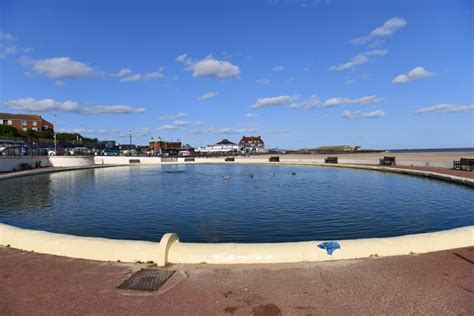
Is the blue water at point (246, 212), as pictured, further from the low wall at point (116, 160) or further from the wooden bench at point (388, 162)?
the low wall at point (116, 160)

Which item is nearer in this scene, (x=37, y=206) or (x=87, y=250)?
(x=87, y=250)

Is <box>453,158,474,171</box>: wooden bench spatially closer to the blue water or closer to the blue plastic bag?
the blue water

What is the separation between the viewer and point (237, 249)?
779cm

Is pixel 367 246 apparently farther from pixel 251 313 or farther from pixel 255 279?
pixel 251 313

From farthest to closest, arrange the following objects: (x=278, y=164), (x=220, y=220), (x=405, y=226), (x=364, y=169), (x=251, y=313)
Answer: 1. (x=278, y=164)
2. (x=364, y=169)
3. (x=220, y=220)
4. (x=405, y=226)
5. (x=251, y=313)

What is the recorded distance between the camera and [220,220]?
1501cm

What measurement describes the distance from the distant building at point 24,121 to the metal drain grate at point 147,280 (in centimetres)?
12914

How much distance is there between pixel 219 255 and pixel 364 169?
1556 inches

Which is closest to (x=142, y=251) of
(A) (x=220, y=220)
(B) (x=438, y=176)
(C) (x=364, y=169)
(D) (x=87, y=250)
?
(D) (x=87, y=250)

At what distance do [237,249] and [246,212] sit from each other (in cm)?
902

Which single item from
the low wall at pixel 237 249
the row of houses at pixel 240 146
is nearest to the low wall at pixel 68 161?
the low wall at pixel 237 249

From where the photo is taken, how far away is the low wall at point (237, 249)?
25.1 ft

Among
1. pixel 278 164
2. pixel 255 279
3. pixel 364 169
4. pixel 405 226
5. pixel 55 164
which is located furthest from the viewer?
pixel 278 164

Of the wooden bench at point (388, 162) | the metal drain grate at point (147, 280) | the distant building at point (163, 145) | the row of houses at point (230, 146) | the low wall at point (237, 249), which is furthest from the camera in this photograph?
the row of houses at point (230, 146)
